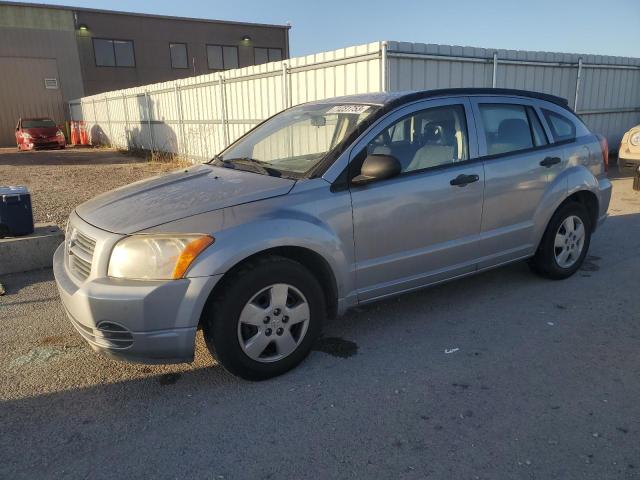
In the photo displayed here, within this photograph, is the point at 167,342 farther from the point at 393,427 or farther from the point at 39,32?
the point at 39,32

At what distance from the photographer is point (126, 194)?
3.60 metres

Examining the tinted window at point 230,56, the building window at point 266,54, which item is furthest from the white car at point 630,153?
the building window at point 266,54

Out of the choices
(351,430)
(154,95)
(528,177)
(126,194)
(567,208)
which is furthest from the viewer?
(154,95)

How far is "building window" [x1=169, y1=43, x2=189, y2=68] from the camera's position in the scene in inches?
1266

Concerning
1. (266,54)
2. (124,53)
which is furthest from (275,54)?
(124,53)

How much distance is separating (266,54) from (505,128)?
1336 inches

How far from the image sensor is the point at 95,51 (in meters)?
29.7

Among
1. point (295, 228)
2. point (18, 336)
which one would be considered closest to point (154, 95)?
point (18, 336)

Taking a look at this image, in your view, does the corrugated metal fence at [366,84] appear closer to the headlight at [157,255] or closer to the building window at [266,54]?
the headlight at [157,255]

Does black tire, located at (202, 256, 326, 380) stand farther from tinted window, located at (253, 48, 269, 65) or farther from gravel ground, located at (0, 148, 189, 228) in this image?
tinted window, located at (253, 48, 269, 65)

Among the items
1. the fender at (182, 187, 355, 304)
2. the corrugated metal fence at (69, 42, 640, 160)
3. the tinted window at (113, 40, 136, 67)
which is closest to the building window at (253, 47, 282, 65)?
the tinted window at (113, 40, 136, 67)

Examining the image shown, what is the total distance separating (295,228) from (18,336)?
2.41m

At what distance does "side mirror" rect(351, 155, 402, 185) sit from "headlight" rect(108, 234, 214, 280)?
1100 mm

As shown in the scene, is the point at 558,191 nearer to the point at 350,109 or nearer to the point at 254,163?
the point at 350,109
